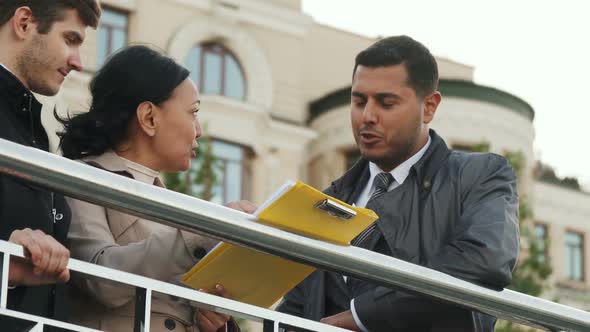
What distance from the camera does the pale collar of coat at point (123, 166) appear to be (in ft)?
13.7

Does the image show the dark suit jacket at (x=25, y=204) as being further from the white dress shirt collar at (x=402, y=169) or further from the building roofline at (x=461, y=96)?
the building roofline at (x=461, y=96)

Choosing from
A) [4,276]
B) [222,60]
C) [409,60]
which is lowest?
[222,60]

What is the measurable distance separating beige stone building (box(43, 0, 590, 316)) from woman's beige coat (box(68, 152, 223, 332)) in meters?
18.5

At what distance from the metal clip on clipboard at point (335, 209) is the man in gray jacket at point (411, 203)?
1.52 ft

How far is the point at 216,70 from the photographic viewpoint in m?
25.0

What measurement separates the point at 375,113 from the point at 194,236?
109cm

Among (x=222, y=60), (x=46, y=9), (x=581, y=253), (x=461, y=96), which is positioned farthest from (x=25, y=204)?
(x=581, y=253)

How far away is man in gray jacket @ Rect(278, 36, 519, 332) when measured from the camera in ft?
13.6

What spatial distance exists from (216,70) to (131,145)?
68.3 feet

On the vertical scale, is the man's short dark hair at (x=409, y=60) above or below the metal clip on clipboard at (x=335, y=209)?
above

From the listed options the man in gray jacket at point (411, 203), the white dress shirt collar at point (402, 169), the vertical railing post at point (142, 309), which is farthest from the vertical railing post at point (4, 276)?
the white dress shirt collar at point (402, 169)

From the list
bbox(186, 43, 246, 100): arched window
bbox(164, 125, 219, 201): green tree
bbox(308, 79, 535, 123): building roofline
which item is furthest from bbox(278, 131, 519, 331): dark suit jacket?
bbox(308, 79, 535, 123): building roofline

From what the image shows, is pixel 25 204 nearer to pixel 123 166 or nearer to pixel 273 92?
pixel 123 166

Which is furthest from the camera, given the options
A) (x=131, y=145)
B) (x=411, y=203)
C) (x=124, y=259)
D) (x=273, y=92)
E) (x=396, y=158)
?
(x=273, y=92)
